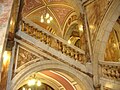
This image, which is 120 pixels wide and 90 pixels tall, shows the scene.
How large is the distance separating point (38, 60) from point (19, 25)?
45.4 inches

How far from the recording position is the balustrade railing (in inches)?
288

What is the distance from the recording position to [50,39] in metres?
7.80

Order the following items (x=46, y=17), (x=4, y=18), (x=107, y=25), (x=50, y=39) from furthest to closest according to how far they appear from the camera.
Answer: (x=46, y=17), (x=107, y=25), (x=50, y=39), (x=4, y=18)

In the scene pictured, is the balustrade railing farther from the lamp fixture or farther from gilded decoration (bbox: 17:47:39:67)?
the lamp fixture

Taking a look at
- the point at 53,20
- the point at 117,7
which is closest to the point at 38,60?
the point at 117,7

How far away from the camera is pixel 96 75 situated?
8.55 m

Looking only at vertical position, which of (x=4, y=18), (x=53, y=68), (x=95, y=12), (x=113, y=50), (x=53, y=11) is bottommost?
(x=53, y=68)

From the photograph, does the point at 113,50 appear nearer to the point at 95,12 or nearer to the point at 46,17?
the point at 95,12

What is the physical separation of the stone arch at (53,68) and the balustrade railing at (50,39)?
→ 597mm

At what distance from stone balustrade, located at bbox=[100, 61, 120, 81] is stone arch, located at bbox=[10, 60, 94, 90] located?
0.72 metres

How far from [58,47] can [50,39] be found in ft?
1.33

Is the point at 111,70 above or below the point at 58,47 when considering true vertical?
below

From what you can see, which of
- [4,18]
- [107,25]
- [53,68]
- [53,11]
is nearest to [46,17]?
[53,11]

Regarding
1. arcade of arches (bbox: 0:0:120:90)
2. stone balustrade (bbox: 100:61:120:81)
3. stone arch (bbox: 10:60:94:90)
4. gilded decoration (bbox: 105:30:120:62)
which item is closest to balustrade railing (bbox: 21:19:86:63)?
arcade of arches (bbox: 0:0:120:90)
